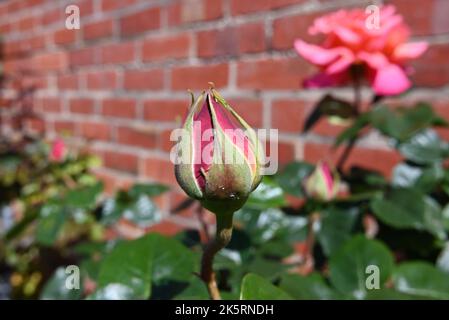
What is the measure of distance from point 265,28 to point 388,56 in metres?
0.50

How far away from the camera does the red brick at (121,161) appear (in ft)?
5.23

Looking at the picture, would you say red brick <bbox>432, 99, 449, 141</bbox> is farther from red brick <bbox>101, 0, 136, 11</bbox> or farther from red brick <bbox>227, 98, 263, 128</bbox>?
red brick <bbox>101, 0, 136, 11</bbox>

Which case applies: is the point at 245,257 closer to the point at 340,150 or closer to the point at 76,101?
the point at 340,150

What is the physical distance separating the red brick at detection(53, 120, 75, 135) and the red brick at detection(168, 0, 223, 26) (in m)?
0.68

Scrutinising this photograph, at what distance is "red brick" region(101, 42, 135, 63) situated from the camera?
1575mm

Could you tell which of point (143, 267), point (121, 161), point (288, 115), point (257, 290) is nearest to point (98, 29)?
point (121, 161)

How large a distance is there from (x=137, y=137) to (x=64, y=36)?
0.59 m

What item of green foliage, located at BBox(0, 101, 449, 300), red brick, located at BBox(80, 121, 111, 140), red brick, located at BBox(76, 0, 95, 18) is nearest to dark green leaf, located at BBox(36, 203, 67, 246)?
green foliage, located at BBox(0, 101, 449, 300)

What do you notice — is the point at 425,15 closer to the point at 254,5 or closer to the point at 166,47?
the point at 254,5

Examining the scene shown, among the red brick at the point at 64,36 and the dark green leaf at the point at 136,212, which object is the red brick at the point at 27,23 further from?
the dark green leaf at the point at 136,212

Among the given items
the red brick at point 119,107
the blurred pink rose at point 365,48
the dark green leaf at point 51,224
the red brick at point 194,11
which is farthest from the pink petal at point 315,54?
the red brick at point 119,107

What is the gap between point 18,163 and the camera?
6.26 feet

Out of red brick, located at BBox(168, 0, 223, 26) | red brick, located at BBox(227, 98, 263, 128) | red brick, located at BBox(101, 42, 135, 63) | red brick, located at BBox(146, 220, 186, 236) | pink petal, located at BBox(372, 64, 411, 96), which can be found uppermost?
red brick, located at BBox(168, 0, 223, 26)
